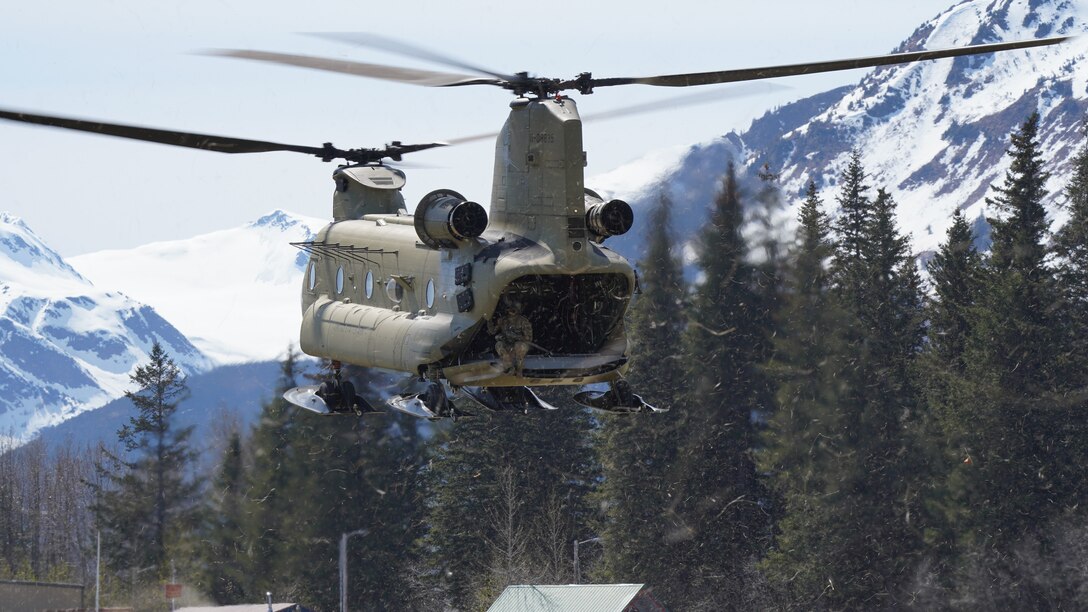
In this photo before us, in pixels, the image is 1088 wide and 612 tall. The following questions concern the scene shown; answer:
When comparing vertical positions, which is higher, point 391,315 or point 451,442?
point 451,442

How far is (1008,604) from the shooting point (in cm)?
5919

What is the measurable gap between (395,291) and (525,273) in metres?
3.78

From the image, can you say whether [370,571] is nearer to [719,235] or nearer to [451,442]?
[451,442]

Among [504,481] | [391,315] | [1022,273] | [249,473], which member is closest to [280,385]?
[249,473]

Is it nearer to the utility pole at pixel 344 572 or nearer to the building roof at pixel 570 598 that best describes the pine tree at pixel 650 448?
the building roof at pixel 570 598

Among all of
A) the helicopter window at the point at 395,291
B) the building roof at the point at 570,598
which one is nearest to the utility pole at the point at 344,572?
the building roof at the point at 570,598

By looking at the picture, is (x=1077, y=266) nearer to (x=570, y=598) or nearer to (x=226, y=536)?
(x=570, y=598)

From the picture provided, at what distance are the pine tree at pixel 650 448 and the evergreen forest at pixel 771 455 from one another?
0.33ft

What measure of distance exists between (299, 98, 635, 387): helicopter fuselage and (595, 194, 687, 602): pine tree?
130ft

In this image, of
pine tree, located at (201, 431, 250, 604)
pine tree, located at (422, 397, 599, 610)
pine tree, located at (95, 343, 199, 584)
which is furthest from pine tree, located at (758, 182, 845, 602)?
pine tree, located at (95, 343, 199, 584)

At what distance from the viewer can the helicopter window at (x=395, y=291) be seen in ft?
86.2

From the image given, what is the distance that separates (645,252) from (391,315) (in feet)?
131

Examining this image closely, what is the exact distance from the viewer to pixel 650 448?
65188mm

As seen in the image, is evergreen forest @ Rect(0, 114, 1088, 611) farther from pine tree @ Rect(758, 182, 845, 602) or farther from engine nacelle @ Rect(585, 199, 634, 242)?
engine nacelle @ Rect(585, 199, 634, 242)
